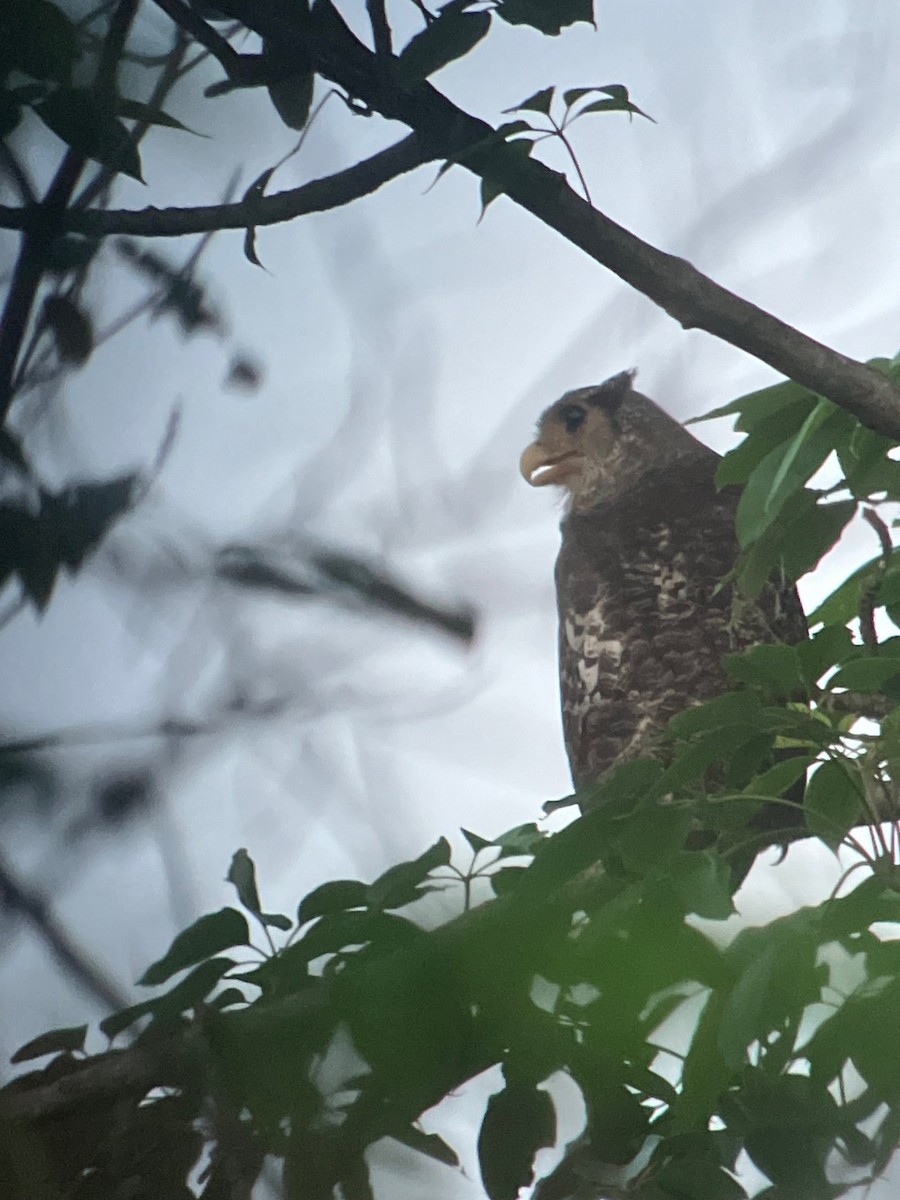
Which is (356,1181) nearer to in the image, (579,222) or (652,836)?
(652,836)

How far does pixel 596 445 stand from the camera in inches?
95.0

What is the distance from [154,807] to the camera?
0.94 feet

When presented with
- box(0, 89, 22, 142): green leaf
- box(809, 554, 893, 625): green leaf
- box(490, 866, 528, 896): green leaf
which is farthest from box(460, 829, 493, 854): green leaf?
box(809, 554, 893, 625): green leaf

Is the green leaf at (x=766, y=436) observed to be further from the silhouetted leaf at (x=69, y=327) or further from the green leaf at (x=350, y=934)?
the silhouetted leaf at (x=69, y=327)

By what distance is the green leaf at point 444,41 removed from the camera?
0.57 m

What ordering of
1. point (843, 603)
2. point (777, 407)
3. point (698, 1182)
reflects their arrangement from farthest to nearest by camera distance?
point (843, 603) → point (777, 407) → point (698, 1182)

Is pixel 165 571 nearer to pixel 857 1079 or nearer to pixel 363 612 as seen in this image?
pixel 363 612

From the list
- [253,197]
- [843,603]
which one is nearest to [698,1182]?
[253,197]

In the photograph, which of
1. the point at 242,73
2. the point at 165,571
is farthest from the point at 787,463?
the point at 165,571

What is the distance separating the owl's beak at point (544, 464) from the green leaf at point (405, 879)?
2.03m

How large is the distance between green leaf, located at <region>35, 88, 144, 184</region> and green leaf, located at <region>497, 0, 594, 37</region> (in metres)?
0.29

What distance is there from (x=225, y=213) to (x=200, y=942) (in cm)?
22

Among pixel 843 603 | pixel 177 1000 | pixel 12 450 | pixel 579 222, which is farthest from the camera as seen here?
pixel 843 603

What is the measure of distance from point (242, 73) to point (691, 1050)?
0.40m
